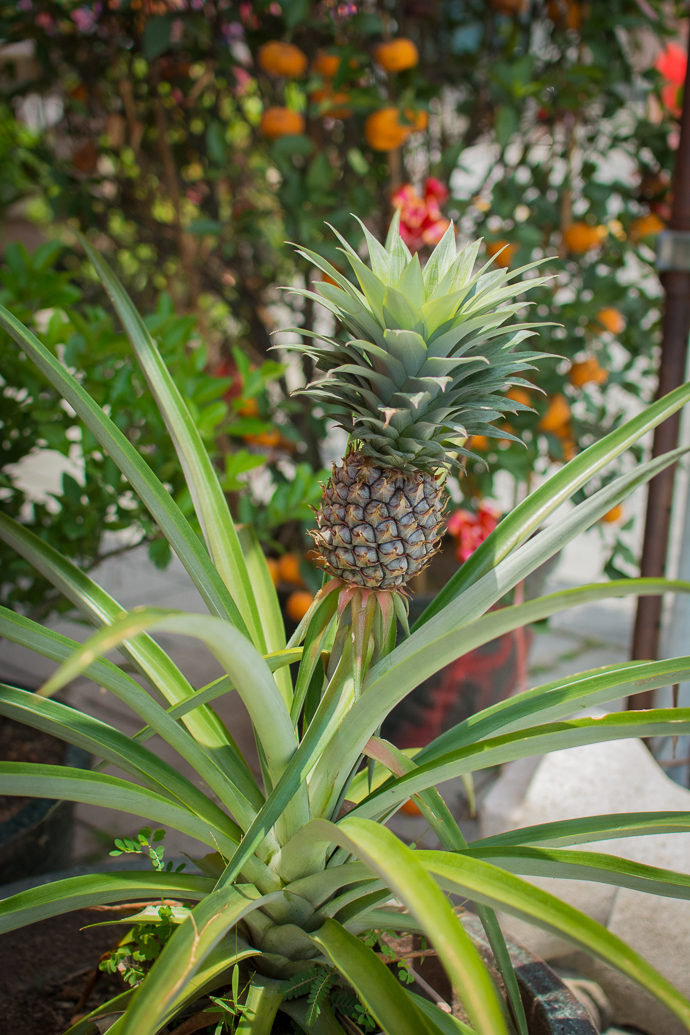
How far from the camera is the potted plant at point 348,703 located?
54cm

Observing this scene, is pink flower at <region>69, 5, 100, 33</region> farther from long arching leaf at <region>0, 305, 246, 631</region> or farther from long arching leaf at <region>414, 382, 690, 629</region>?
long arching leaf at <region>414, 382, 690, 629</region>

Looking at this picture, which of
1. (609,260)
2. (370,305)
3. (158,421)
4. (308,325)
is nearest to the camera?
(370,305)

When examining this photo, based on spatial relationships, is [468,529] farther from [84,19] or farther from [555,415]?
[84,19]

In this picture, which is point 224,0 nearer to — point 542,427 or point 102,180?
point 102,180

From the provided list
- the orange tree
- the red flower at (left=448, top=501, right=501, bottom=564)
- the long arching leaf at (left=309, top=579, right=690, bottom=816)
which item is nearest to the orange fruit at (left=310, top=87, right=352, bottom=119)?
the orange tree

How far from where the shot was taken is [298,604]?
5.22 ft

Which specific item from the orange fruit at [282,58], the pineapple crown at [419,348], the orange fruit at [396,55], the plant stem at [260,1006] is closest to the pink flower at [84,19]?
the orange fruit at [282,58]

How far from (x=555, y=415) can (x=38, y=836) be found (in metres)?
1.20

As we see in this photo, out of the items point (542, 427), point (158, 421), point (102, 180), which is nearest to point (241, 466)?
point (158, 421)

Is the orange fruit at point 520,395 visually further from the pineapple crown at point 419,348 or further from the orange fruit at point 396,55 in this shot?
the pineapple crown at point 419,348

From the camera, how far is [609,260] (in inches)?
64.2

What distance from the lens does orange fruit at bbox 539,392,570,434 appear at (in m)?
1.57

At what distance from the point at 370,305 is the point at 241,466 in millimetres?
459

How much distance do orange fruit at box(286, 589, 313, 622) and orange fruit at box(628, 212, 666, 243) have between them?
103cm
